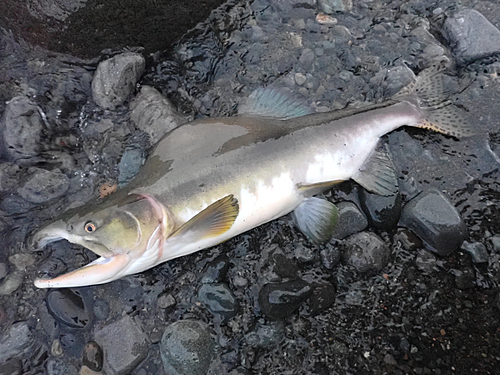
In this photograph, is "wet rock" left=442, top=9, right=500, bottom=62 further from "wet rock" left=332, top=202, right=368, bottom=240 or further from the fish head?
the fish head

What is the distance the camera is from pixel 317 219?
12.0ft

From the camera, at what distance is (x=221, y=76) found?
443 centimetres

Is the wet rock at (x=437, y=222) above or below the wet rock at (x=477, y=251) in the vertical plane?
above

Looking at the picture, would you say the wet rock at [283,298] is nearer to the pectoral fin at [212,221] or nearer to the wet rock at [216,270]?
the wet rock at [216,270]

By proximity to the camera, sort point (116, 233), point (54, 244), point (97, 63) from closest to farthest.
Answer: point (116, 233), point (54, 244), point (97, 63)

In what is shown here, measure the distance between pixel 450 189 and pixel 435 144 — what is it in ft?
1.76

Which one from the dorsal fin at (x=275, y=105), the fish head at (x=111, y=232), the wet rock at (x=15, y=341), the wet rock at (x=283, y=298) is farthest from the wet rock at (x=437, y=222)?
the wet rock at (x=15, y=341)

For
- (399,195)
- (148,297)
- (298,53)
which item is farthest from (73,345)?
(298,53)

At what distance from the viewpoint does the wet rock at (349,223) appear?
372 cm

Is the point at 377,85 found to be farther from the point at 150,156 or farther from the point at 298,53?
the point at 150,156

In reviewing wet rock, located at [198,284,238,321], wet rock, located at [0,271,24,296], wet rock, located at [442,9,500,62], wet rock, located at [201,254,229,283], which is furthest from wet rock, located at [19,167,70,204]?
wet rock, located at [442,9,500,62]

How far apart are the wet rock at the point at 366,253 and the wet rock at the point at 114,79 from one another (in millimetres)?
2955

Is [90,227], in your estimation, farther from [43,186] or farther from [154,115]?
[154,115]

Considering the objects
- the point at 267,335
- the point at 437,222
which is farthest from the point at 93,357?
the point at 437,222
